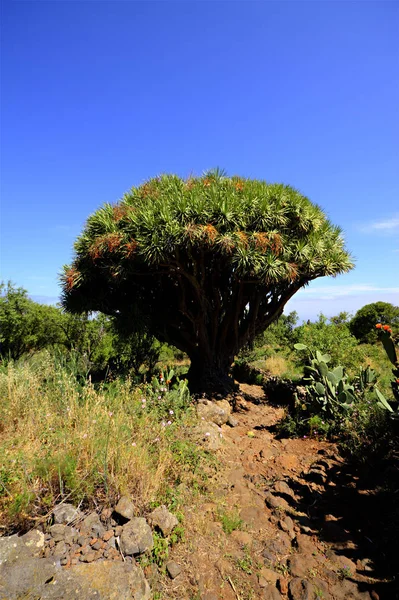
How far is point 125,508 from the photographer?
8.76 ft

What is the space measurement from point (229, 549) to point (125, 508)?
963 mm

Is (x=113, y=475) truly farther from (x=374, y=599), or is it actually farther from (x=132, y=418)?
(x=374, y=599)

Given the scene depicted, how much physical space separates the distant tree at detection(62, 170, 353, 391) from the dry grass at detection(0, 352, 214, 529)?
2.63m

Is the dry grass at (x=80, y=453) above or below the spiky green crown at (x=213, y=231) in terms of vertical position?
below

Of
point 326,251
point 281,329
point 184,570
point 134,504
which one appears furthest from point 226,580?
point 281,329

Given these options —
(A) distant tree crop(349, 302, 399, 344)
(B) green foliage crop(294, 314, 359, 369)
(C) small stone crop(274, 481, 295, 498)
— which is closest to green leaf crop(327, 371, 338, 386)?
(C) small stone crop(274, 481, 295, 498)

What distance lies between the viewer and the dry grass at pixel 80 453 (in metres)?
2.72

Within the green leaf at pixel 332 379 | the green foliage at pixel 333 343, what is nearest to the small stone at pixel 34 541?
the green leaf at pixel 332 379

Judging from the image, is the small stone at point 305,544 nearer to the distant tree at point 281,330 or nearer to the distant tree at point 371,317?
the distant tree at point 281,330

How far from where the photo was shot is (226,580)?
98.6 inches

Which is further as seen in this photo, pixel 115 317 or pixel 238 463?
pixel 115 317

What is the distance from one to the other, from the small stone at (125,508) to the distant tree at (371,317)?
1495cm

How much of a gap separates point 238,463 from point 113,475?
2.00 meters

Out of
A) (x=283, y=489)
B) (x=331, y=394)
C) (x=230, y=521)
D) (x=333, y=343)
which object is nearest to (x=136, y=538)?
(x=230, y=521)
